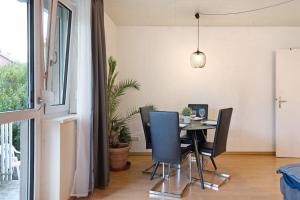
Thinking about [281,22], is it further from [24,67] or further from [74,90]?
[24,67]

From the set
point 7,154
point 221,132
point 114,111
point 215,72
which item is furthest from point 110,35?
point 7,154

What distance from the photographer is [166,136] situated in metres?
3.07

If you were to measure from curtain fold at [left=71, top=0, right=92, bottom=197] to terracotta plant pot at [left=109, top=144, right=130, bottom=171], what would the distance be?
34.5 inches

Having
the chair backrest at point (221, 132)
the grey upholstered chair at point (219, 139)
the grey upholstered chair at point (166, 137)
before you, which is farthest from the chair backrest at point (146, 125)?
the chair backrest at point (221, 132)

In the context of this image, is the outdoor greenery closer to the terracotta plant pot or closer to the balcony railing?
the balcony railing

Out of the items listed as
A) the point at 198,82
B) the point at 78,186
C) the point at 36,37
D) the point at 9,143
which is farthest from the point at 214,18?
the point at 9,143

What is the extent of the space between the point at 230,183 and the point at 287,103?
7.13 ft

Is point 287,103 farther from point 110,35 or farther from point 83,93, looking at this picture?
point 83,93

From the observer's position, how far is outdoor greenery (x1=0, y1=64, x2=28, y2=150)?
6.45 feet

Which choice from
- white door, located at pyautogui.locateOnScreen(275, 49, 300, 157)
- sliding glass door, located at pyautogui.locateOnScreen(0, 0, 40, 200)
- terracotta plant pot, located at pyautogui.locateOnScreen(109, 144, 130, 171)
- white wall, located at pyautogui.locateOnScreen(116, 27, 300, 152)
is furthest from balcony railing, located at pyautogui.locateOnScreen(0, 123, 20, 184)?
white door, located at pyautogui.locateOnScreen(275, 49, 300, 157)

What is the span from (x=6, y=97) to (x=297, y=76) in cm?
456

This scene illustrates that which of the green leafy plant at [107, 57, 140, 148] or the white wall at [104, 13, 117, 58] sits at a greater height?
the white wall at [104, 13, 117, 58]

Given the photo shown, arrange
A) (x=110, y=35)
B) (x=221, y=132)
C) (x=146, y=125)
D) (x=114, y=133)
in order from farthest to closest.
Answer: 1. (x=110, y=35)
2. (x=114, y=133)
3. (x=146, y=125)
4. (x=221, y=132)

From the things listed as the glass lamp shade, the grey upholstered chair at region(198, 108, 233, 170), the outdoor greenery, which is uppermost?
the glass lamp shade
